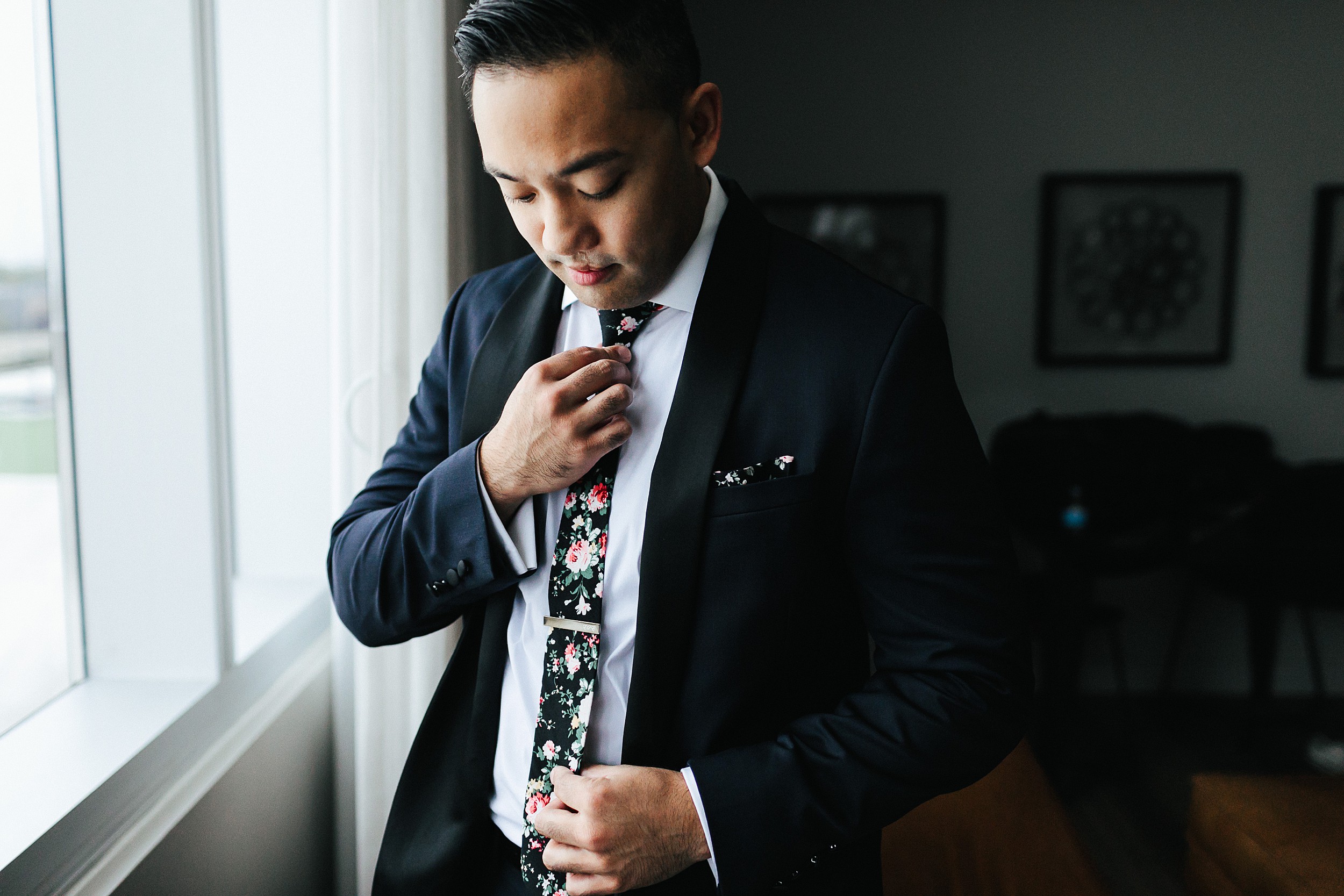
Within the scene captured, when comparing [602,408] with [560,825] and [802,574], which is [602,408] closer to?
[802,574]

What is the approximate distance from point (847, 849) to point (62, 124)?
135 cm

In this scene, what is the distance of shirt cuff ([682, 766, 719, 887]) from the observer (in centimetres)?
86

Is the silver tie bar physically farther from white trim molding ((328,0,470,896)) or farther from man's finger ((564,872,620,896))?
white trim molding ((328,0,470,896))

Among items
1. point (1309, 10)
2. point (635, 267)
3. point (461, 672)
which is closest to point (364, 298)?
point (461, 672)

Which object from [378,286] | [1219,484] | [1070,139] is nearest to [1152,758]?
[1219,484]

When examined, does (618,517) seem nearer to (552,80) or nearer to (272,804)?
(552,80)

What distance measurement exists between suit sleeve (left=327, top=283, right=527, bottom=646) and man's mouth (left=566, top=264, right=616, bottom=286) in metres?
0.19

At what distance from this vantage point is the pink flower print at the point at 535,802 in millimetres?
943

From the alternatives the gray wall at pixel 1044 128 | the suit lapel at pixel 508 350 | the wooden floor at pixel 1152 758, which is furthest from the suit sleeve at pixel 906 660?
the gray wall at pixel 1044 128

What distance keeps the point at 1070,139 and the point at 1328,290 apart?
4.34 feet

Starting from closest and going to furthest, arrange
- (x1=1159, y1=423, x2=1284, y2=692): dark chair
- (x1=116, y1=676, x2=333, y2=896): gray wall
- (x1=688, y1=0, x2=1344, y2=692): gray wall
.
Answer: (x1=116, y1=676, x2=333, y2=896): gray wall, (x1=1159, y1=423, x2=1284, y2=692): dark chair, (x1=688, y1=0, x2=1344, y2=692): gray wall

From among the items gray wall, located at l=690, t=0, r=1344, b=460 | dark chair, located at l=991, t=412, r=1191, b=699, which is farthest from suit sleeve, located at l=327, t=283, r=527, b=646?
gray wall, located at l=690, t=0, r=1344, b=460

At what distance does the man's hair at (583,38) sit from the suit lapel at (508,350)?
252 mm

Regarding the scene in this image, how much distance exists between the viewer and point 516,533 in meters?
0.94
